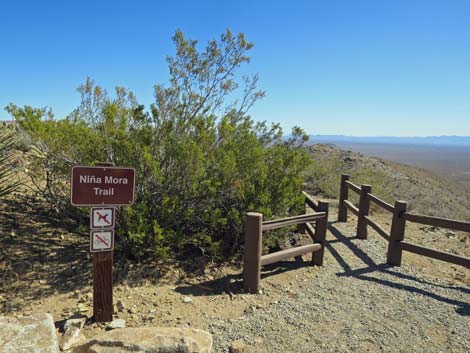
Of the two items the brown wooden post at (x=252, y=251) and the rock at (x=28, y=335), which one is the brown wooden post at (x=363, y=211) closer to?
the brown wooden post at (x=252, y=251)

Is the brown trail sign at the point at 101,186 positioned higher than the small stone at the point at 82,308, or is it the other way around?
the brown trail sign at the point at 101,186

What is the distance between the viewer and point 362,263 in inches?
232

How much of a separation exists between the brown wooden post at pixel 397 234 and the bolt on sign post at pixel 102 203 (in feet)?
14.2

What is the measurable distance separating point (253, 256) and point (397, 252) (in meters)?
2.70

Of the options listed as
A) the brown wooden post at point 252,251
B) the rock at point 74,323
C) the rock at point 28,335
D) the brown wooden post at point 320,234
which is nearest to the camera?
the rock at point 28,335

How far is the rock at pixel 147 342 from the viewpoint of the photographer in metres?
2.93

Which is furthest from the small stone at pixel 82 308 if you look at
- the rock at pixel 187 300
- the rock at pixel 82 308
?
the rock at pixel 187 300

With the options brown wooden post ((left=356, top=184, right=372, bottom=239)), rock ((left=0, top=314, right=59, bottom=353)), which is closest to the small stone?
rock ((left=0, top=314, right=59, bottom=353))

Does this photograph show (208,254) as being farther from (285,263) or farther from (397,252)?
(397,252)

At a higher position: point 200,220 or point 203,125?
point 203,125

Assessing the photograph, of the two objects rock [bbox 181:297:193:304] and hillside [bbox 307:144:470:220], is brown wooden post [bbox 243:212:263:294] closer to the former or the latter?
rock [bbox 181:297:193:304]

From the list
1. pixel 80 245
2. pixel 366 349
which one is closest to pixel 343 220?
pixel 366 349

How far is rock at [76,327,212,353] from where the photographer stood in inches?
115

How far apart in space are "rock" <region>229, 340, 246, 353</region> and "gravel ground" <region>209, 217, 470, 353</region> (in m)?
0.05
